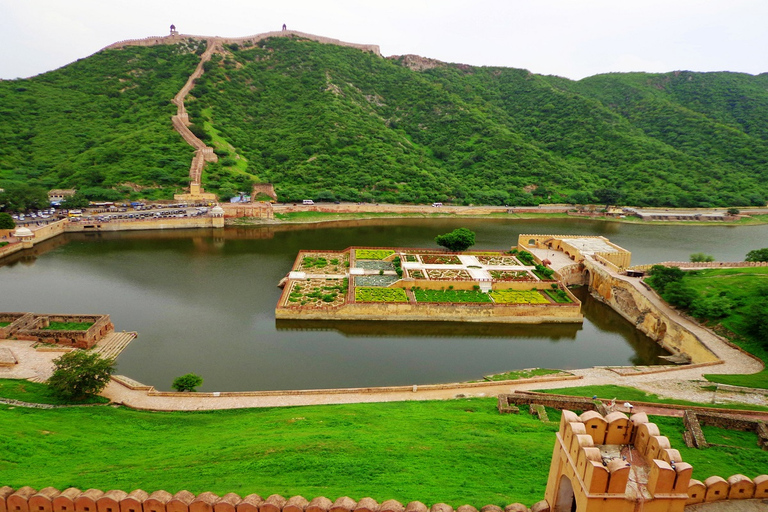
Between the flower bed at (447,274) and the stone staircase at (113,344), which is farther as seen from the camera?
the flower bed at (447,274)

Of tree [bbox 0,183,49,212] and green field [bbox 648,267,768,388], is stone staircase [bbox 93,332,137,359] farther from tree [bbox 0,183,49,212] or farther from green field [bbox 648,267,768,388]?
tree [bbox 0,183,49,212]

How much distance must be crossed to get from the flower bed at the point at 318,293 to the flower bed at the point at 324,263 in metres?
3.09

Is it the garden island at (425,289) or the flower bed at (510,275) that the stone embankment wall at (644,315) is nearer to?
the garden island at (425,289)

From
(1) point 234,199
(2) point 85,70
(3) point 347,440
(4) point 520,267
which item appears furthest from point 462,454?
(2) point 85,70

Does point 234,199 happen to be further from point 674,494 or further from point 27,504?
point 674,494

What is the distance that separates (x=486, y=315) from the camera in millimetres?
37406

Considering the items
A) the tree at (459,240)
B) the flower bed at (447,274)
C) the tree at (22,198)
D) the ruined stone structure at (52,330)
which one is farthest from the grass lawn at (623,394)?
the tree at (22,198)

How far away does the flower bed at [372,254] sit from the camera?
4916 cm

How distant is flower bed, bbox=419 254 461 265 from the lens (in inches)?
1861

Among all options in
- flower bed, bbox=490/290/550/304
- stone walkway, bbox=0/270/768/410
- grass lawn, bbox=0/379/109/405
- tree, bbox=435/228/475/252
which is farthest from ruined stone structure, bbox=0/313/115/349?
tree, bbox=435/228/475/252

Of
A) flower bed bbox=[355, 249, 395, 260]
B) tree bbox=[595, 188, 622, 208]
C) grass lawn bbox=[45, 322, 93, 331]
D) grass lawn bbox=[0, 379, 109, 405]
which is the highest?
tree bbox=[595, 188, 622, 208]

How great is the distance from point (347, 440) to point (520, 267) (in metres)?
33.8

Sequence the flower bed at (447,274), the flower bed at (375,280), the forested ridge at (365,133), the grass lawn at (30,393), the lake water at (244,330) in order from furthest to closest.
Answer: the forested ridge at (365,133) < the flower bed at (447,274) < the flower bed at (375,280) < the lake water at (244,330) < the grass lawn at (30,393)

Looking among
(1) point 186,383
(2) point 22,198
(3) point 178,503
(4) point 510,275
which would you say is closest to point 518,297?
(4) point 510,275
